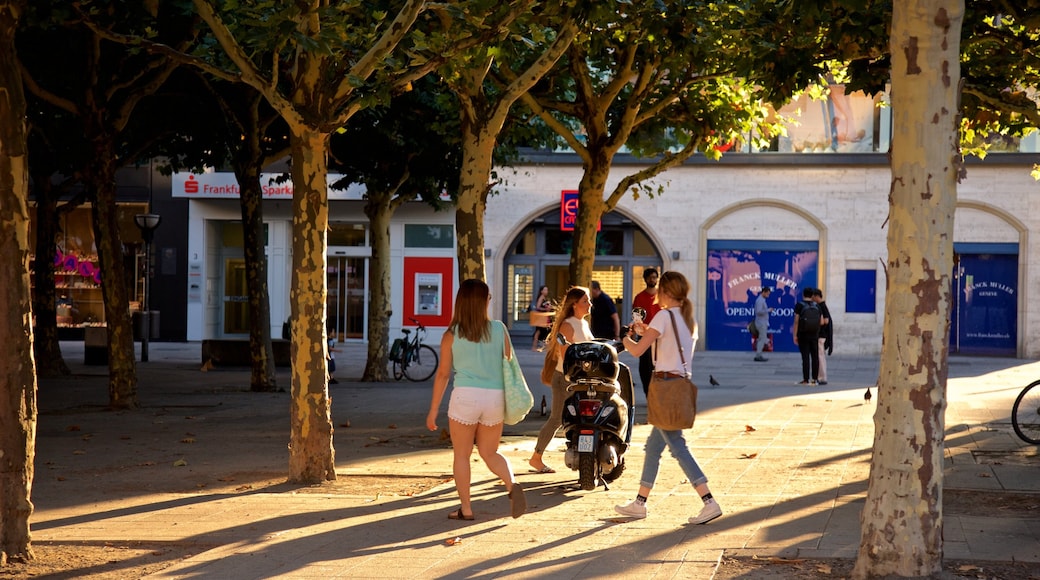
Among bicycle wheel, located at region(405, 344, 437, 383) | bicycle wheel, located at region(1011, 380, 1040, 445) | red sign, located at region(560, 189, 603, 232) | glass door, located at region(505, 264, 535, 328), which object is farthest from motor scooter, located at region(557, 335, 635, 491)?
glass door, located at region(505, 264, 535, 328)

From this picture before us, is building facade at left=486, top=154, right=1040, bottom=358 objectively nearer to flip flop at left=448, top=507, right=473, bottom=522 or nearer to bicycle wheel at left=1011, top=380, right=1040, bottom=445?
bicycle wheel at left=1011, top=380, right=1040, bottom=445

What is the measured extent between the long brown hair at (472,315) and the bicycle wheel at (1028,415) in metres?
7.40

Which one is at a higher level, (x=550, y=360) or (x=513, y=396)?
(x=550, y=360)

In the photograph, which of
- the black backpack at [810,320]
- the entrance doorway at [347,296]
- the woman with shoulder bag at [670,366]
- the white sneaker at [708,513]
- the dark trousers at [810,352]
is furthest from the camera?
the entrance doorway at [347,296]

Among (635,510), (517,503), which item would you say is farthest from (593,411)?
(517,503)

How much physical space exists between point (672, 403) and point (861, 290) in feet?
84.1

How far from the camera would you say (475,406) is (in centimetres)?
798

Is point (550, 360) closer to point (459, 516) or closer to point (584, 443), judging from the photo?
point (584, 443)

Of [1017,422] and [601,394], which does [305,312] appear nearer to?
[601,394]

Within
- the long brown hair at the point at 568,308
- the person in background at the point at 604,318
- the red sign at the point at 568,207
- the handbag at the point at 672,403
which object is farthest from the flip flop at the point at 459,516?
the red sign at the point at 568,207

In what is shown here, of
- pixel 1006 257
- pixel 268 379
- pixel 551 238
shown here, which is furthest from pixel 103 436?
pixel 1006 257

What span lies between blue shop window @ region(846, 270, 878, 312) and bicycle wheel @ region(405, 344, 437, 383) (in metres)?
14.0

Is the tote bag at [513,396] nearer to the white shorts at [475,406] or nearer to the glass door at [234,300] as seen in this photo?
the white shorts at [475,406]

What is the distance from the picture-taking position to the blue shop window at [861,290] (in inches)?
1276
